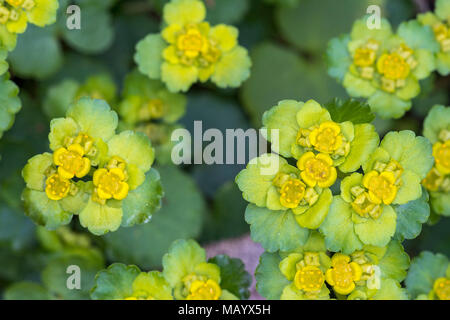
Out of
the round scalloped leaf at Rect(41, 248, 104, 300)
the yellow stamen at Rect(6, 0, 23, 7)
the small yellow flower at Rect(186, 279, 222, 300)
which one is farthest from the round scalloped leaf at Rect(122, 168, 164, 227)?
the yellow stamen at Rect(6, 0, 23, 7)

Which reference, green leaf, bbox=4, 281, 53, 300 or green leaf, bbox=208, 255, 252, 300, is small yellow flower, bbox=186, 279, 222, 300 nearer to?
green leaf, bbox=208, 255, 252, 300

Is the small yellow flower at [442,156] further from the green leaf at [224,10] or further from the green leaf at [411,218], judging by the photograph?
the green leaf at [224,10]

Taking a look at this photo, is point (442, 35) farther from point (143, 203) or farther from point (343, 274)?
point (143, 203)

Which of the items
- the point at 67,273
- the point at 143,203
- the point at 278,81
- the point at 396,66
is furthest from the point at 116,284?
the point at 278,81

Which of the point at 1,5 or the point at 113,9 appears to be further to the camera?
the point at 113,9

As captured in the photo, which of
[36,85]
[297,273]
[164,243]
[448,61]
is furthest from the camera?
[36,85]
